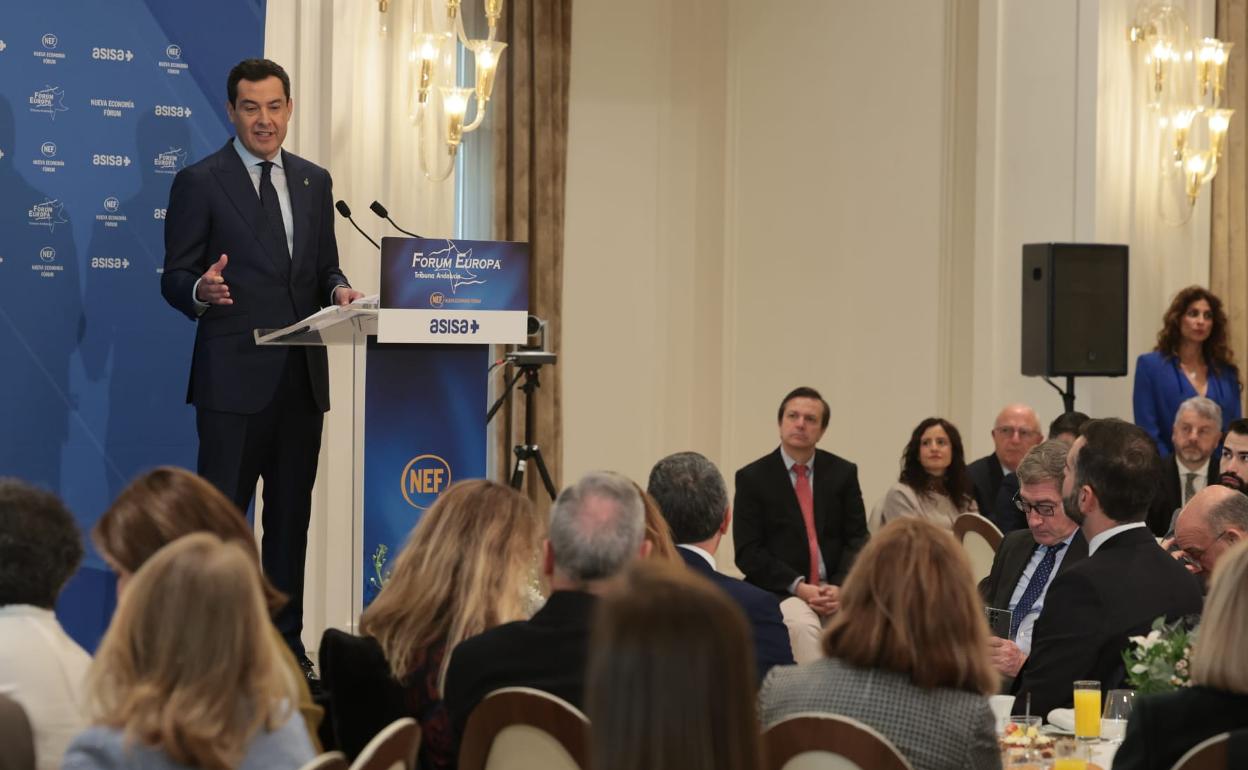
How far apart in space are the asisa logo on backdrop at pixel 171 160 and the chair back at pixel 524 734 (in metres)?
4.08

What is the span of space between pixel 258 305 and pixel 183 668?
328 centimetres

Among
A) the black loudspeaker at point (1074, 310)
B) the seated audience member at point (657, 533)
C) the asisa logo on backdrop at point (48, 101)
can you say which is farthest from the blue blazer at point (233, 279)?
the black loudspeaker at point (1074, 310)

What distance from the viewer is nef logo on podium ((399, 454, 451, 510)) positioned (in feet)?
16.9

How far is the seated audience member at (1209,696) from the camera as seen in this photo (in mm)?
2580

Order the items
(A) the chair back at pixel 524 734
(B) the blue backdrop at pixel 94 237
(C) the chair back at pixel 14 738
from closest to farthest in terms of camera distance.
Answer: (C) the chair back at pixel 14 738
(A) the chair back at pixel 524 734
(B) the blue backdrop at pixel 94 237

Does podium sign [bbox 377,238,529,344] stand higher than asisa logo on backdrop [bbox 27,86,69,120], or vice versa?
asisa logo on backdrop [bbox 27,86,69,120]

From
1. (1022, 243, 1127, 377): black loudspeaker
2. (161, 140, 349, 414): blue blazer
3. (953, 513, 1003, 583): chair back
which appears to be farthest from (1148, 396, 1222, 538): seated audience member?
(161, 140, 349, 414): blue blazer

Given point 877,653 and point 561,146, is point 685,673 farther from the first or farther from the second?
point 561,146

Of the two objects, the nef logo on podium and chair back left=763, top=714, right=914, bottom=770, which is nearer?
chair back left=763, top=714, right=914, bottom=770

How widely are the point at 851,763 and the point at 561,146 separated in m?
7.15

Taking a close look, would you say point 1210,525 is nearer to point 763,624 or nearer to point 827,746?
point 763,624

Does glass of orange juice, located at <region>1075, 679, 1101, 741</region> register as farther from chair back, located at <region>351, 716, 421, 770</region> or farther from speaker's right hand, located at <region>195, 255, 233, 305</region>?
speaker's right hand, located at <region>195, 255, 233, 305</region>

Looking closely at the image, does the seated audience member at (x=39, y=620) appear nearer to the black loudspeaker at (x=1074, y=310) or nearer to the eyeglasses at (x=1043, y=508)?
the eyeglasses at (x=1043, y=508)

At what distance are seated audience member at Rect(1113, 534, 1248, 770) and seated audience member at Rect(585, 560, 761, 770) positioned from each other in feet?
3.84
